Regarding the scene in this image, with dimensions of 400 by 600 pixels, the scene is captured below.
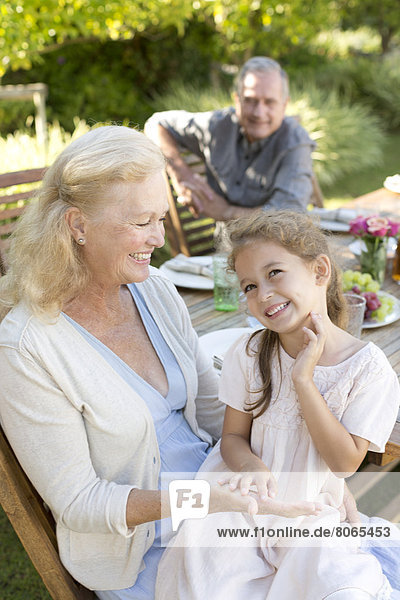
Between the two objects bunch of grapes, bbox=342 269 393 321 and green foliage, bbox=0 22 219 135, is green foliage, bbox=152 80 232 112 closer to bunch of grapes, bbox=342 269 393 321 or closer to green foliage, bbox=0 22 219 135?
green foliage, bbox=0 22 219 135

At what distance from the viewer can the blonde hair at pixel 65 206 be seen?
4.75 feet

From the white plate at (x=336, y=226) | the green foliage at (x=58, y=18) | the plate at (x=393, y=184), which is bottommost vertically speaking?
the white plate at (x=336, y=226)

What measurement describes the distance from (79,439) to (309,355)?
56cm

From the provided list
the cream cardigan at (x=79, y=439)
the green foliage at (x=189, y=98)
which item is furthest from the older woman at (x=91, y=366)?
the green foliage at (x=189, y=98)

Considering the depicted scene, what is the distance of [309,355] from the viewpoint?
56.1 inches

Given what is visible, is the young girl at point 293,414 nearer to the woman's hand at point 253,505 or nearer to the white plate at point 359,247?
the woman's hand at point 253,505

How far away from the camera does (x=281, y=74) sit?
11.5ft

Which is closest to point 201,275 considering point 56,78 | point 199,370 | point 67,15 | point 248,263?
point 199,370

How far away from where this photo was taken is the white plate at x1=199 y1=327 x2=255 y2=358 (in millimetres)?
2006

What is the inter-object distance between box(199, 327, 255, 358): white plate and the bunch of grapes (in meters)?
0.41

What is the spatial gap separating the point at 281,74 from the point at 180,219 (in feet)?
3.33

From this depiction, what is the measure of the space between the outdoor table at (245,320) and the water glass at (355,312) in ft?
0.37

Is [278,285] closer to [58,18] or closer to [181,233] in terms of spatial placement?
[181,233]

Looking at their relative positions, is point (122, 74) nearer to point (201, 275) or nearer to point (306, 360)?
point (201, 275)
